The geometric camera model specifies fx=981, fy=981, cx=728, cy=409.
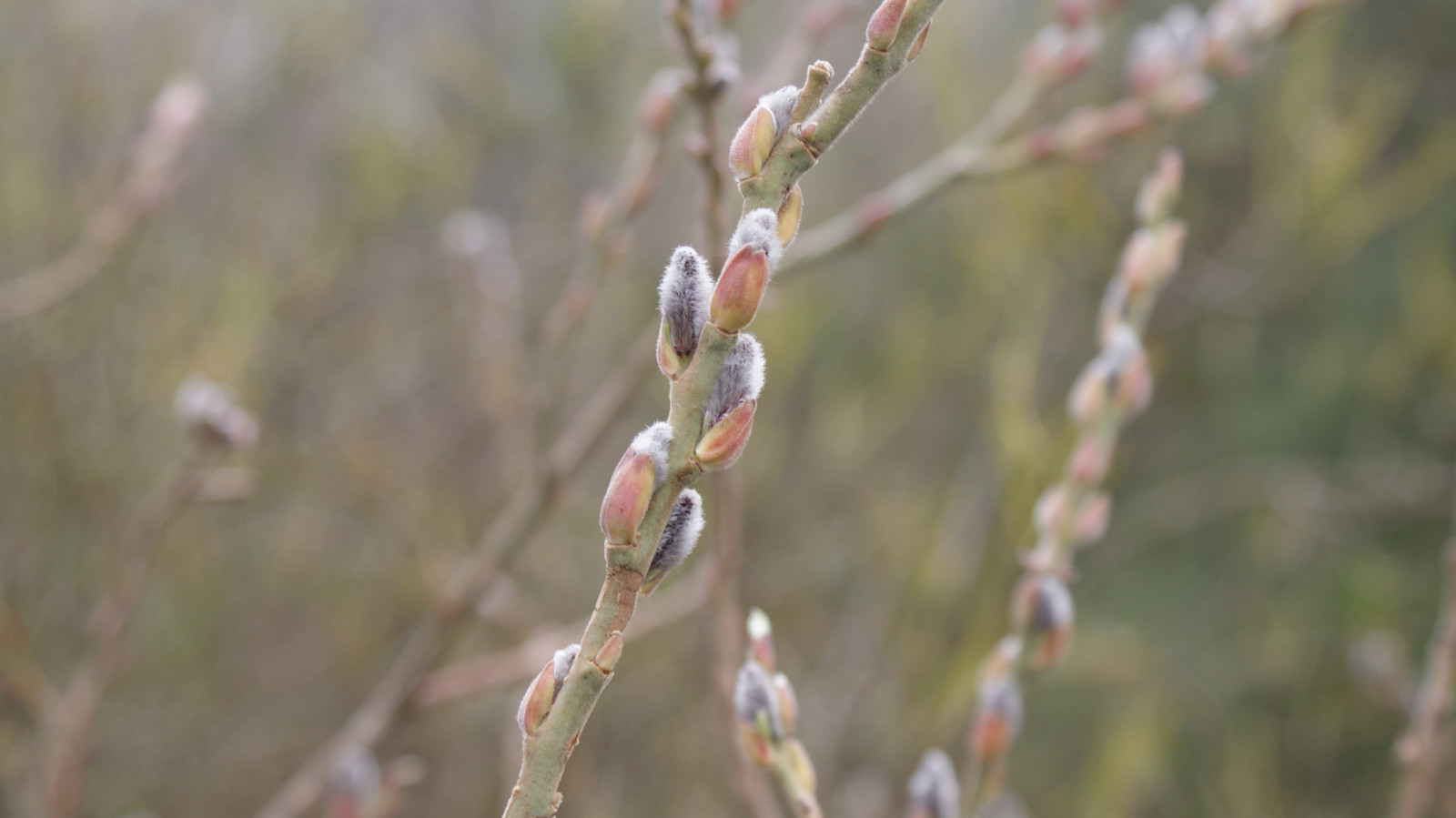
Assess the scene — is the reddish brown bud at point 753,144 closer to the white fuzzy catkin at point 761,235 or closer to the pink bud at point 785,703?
the white fuzzy catkin at point 761,235

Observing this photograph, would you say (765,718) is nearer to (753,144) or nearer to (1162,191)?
(753,144)

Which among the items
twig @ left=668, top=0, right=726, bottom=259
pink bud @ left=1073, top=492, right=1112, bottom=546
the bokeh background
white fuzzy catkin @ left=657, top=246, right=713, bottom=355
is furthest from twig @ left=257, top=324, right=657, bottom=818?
the bokeh background

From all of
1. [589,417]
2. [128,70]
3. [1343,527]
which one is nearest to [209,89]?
[128,70]

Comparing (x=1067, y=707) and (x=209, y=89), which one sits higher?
(x=209, y=89)

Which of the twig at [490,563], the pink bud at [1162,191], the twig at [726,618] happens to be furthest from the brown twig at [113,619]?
the pink bud at [1162,191]

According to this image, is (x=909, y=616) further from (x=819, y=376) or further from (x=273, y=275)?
(x=273, y=275)

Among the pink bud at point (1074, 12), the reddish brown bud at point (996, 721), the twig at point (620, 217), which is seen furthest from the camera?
the pink bud at point (1074, 12)
